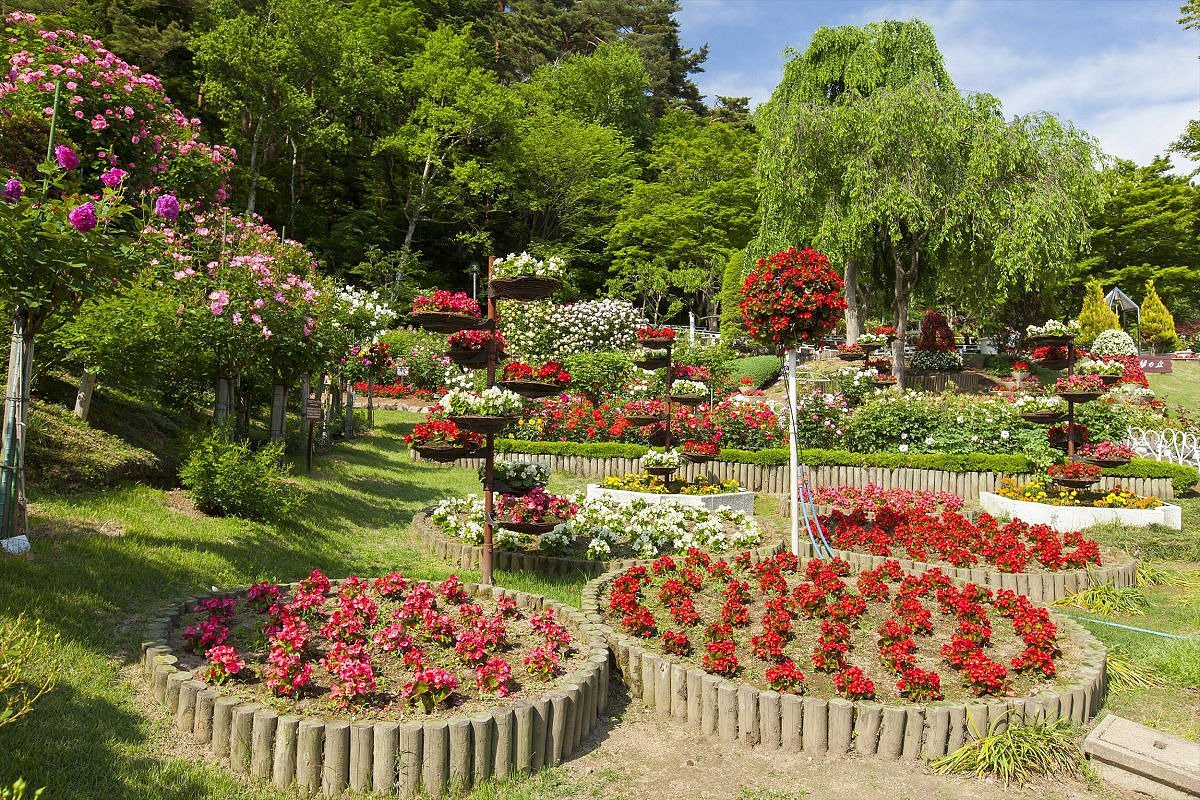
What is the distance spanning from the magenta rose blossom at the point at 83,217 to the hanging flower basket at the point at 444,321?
2.12 metres

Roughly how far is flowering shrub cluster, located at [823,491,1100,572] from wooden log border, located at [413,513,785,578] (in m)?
1.06

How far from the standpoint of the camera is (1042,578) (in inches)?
253

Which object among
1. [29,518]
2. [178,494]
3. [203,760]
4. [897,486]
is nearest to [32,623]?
[203,760]

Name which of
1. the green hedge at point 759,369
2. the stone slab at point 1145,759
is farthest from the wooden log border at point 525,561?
the green hedge at point 759,369

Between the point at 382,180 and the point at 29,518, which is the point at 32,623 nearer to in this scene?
the point at 29,518

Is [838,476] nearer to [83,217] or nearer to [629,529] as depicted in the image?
[629,529]

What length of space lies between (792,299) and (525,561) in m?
3.41

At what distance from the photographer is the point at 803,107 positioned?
1898cm

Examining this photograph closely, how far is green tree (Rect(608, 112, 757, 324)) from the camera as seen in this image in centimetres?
2998

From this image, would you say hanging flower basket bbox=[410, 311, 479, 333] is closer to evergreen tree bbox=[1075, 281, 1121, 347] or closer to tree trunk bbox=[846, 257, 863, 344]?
tree trunk bbox=[846, 257, 863, 344]

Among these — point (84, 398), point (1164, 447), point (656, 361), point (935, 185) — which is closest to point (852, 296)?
point (935, 185)

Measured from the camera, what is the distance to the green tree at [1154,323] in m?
30.7

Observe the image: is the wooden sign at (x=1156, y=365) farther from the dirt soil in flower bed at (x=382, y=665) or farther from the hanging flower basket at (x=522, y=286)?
the dirt soil in flower bed at (x=382, y=665)

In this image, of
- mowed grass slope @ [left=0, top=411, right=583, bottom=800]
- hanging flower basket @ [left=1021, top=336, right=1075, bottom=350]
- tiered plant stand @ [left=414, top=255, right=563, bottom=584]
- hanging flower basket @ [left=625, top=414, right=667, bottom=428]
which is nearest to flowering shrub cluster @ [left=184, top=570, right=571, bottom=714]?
mowed grass slope @ [left=0, top=411, right=583, bottom=800]
